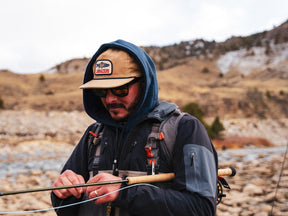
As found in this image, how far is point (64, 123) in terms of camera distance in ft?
106

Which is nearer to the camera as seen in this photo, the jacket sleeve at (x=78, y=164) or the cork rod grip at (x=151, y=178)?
the cork rod grip at (x=151, y=178)

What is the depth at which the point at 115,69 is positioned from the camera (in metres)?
2.01

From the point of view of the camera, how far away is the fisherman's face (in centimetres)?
208

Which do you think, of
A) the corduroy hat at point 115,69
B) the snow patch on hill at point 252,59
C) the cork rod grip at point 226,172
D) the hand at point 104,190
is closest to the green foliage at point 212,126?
the cork rod grip at point 226,172

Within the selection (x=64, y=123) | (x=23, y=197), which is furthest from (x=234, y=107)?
(x=23, y=197)

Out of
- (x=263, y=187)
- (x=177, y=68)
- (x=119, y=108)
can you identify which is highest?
(x=177, y=68)

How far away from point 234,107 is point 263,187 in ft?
117

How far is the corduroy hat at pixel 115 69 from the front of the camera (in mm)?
2004

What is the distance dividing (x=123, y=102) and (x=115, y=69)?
0.77 ft

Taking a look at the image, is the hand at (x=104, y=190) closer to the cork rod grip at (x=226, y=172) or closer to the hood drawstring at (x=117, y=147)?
the hood drawstring at (x=117, y=147)

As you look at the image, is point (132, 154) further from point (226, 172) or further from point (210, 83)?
point (210, 83)

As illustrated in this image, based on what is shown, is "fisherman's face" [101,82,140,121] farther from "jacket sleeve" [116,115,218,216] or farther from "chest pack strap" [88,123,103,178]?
"jacket sleeve" [116,115,218,216]

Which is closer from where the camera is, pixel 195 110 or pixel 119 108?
pixel 119 108

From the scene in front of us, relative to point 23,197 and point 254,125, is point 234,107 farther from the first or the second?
point 23,197
